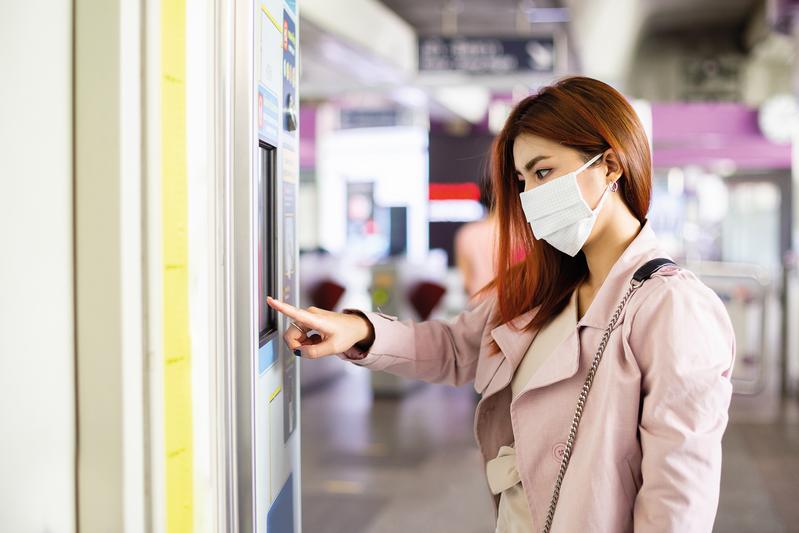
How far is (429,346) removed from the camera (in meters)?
1.82

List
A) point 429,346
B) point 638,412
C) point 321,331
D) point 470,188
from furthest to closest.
Answer: point 470,188 < point 429,346 < point 321,331 < point 638,412

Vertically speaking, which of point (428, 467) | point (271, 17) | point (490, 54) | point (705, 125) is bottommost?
point (428, 467)

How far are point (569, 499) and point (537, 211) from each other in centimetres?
55

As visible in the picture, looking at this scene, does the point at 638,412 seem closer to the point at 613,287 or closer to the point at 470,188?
the point at 613,287

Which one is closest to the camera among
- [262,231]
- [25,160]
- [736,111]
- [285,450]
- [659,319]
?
[25,160]

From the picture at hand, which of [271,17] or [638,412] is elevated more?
[271,17]

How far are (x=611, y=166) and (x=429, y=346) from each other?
1.81ft

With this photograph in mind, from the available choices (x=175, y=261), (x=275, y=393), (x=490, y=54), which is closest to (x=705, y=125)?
(x=490, y=54)

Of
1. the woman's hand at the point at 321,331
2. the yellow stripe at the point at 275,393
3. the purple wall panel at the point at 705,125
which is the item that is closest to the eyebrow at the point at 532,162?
the woman's hand at the point at 321,331

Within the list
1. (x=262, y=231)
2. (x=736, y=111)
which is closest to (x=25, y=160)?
(x=262, y=231)

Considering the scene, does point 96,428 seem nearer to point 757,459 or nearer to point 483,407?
point 483,407

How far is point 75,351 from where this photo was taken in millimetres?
1138

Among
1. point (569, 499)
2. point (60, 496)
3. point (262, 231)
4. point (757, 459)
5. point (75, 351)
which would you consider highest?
point (262, 231)

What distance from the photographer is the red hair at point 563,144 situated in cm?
155
